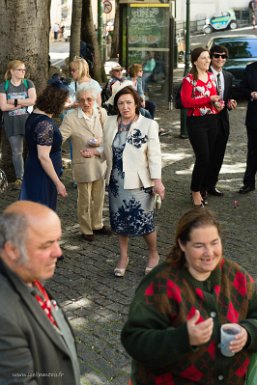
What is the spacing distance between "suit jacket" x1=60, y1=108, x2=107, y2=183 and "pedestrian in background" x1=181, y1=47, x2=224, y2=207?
1.44 meters

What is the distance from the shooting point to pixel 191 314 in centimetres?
343

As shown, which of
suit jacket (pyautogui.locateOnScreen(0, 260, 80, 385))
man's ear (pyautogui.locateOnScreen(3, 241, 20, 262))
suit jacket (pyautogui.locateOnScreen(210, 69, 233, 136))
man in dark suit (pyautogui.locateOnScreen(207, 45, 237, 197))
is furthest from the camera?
suit jacket (pyautogui.locateOnScreen(210, 69, 233, 136))

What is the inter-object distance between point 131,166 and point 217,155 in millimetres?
3339

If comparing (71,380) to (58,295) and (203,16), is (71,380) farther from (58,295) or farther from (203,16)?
(203,16)

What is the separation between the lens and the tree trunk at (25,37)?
1032 cm

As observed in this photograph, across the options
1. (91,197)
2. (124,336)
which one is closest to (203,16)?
(91,197)

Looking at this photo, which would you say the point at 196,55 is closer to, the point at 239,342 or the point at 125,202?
the point at 125,202

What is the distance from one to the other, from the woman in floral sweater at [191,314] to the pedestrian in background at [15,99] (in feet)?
21.5

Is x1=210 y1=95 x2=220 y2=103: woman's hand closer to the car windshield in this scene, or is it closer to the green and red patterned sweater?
the green and red patterned sweater

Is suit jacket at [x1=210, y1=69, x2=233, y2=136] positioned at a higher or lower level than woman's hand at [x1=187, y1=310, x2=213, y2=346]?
higher

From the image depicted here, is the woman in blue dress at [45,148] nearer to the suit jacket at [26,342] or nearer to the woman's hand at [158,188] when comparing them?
the woman's hand at [158,188]

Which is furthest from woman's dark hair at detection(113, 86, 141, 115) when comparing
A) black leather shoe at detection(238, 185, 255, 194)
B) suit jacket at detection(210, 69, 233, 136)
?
black leather shoe at detection(238, 185, 255, 194)

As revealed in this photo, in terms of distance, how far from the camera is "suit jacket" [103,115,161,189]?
6652 mm

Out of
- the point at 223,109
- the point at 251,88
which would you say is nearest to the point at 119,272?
the point at 223,109
